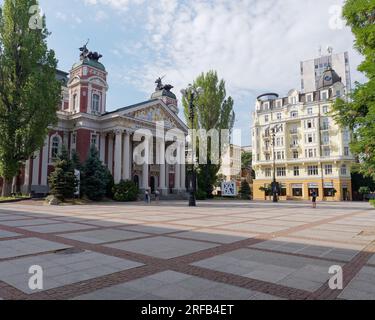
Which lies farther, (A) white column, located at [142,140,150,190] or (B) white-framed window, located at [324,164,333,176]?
(B) white-framed window, located at [324,164,333,176]

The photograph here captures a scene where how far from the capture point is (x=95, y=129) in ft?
126

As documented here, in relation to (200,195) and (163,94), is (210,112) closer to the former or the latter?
(200,195)

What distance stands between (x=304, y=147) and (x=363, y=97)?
162ft

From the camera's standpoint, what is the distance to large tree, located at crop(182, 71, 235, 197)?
137 feet

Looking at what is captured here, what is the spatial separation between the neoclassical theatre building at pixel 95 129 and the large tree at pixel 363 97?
30.1 metres

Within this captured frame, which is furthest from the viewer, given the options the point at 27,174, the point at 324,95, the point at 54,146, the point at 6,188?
the point at 324,95

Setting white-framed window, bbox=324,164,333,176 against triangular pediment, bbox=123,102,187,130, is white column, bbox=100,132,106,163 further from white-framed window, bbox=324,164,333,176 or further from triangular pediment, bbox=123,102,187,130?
white-framed window, bbox=324,164,333,176

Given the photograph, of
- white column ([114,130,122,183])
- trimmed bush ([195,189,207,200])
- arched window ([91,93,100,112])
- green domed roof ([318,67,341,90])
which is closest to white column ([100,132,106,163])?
white column ([114,130,122,183])

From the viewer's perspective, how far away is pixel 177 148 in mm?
47219

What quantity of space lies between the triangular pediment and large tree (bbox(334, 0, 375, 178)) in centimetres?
3123

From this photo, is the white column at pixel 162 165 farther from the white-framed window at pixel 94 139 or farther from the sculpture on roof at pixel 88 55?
the sculpture on roof at pixel 88 55

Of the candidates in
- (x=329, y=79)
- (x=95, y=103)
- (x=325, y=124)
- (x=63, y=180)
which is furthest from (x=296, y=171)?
(x=63, y=180)

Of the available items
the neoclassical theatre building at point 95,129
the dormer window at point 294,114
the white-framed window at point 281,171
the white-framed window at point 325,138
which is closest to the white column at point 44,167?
the neoclassical theatre building at point 95,129
